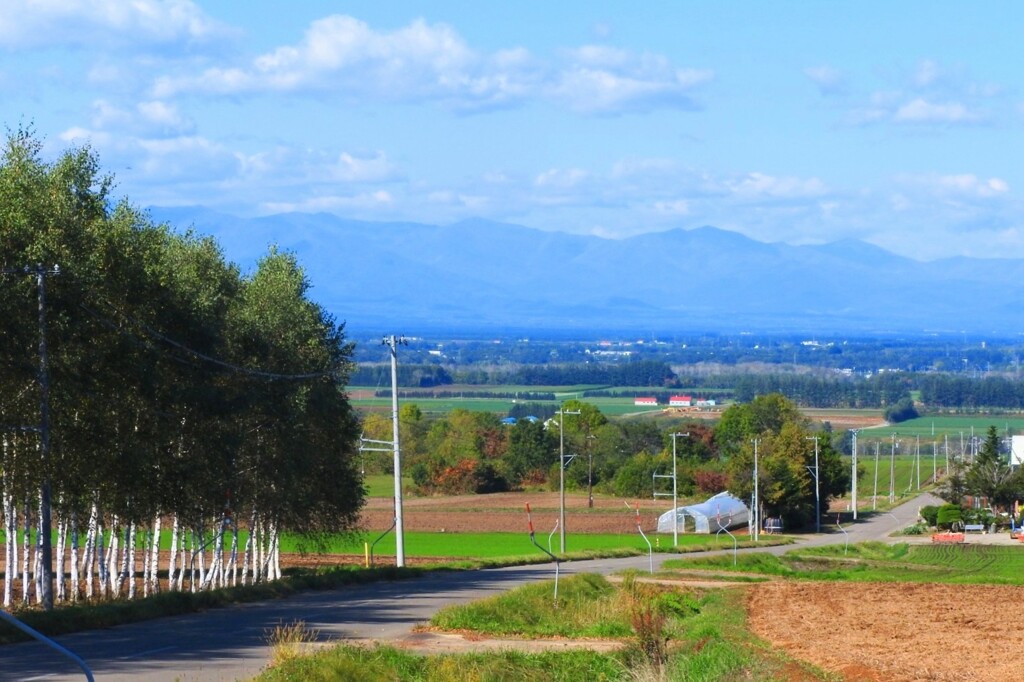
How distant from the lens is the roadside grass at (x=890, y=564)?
155 feet

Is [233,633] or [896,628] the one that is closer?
[233,633]

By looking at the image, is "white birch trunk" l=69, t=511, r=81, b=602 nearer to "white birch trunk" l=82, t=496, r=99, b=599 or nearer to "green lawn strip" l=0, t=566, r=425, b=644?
"white birch trunk" l=82, t=496, r=99, b=599

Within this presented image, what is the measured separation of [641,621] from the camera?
79.8ft

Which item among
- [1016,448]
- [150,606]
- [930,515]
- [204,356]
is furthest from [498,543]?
[1016,448]

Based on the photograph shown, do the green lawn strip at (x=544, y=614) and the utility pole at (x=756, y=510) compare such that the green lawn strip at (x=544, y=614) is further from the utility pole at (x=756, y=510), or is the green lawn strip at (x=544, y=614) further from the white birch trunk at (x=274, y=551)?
the utility pole at (x=756, y=510)

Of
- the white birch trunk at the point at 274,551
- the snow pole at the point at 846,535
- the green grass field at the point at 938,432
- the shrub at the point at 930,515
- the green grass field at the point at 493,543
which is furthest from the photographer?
the green grass field at the point at 938,432

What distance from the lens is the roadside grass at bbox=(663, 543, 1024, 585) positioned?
47.2 metres

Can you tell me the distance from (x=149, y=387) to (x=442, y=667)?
1549cm

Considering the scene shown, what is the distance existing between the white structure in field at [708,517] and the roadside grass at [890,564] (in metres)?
15.7

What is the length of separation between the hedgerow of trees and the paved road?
14.3 ft

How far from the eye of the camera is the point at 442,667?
65.6 feet

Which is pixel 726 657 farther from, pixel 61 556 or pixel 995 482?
pixel 995 482

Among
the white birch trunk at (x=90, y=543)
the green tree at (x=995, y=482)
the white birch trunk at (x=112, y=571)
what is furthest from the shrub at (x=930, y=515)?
the white birch trunk at (x=90, y=543)

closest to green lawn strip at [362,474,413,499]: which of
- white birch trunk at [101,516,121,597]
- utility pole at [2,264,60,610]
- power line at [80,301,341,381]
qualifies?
power line at [80,301,341,381]
